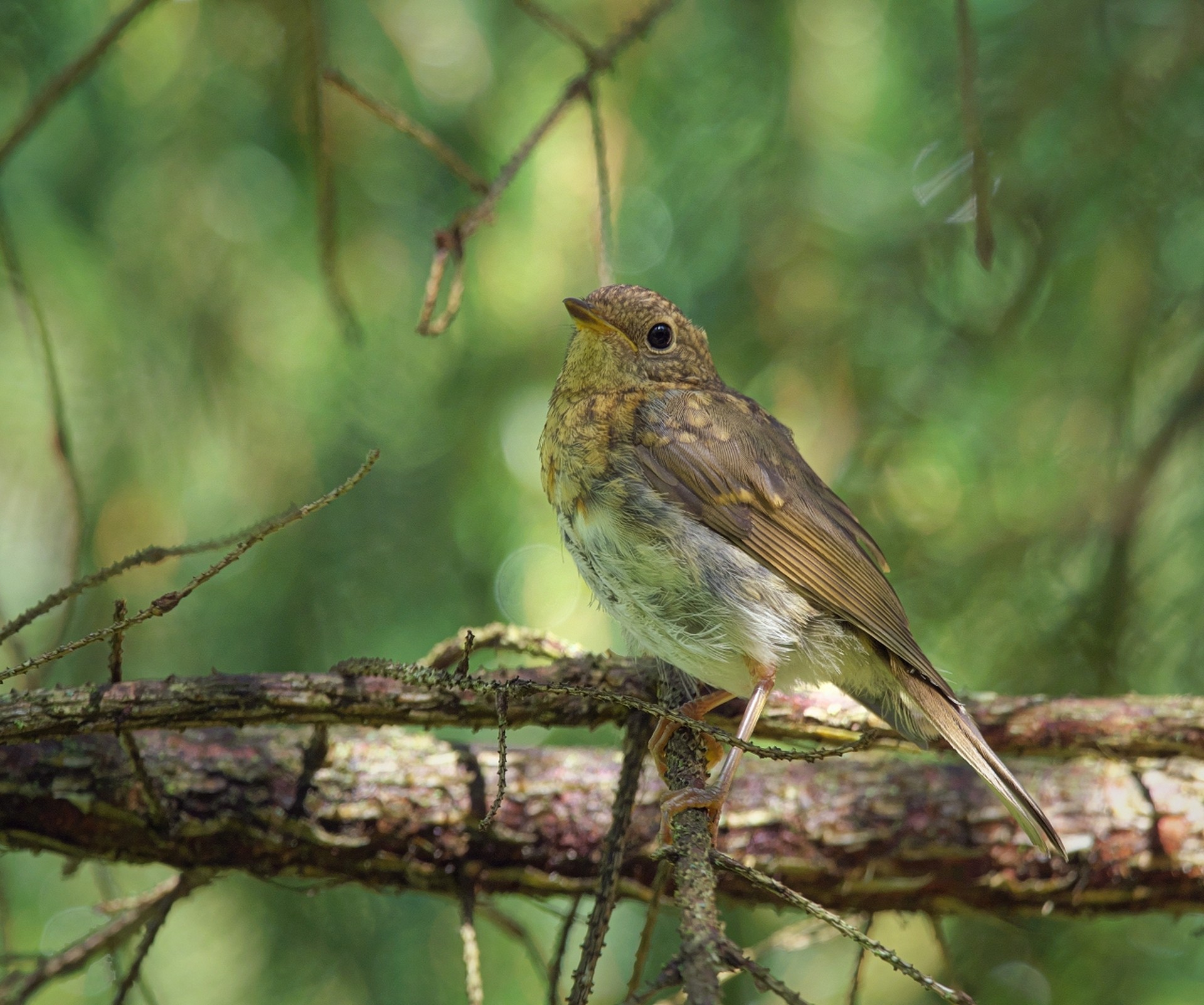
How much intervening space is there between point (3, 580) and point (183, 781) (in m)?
1.60

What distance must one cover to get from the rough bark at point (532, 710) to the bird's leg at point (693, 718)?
0.08 meters

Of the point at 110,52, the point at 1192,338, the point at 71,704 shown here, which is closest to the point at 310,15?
the point at 110,52

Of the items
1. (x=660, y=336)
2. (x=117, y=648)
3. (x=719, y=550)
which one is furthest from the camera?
(x=660, y=336)

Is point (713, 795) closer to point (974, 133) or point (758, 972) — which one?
point (758, 972)

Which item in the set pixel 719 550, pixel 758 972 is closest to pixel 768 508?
pixel 719 550

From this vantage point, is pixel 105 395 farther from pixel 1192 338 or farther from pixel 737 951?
pixel 1192 338

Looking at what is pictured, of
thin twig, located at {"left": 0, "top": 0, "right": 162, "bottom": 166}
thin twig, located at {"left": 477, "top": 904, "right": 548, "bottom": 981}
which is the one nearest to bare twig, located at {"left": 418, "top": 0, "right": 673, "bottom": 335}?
thin twig, located at {"left": 0, "top": 0, "right": 162, "bottom": 166}

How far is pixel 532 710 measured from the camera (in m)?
2.62

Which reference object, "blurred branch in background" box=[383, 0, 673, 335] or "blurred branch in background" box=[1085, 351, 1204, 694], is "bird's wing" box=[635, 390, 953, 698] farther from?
"blurred branch in background" box=[1085, 351, 1204, 694]

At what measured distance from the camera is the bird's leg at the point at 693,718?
263 centimetres

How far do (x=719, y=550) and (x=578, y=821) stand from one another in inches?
31.0

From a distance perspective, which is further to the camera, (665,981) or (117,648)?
(117,648)

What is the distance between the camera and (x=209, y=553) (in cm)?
390

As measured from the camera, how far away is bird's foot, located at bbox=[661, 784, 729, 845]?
2264mm
